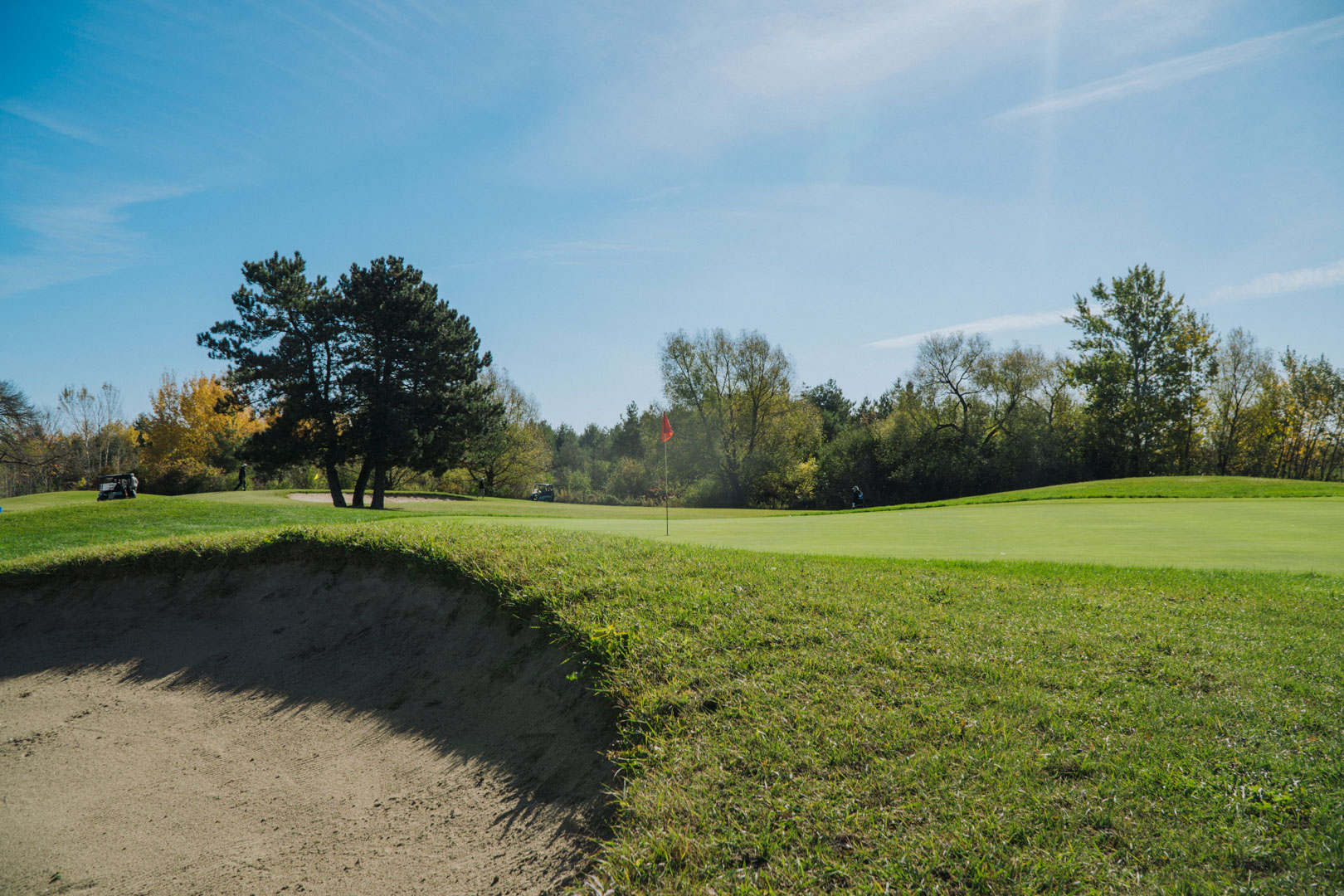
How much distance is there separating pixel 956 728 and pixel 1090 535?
349 inches

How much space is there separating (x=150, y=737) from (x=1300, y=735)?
24.9 feet

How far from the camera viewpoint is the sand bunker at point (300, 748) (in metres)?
3.45

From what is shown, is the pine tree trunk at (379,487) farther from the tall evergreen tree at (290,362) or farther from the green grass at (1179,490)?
the green grass at (1179,490)

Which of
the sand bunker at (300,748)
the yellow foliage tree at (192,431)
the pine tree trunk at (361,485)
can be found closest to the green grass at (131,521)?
the sand bunker at (300,748)

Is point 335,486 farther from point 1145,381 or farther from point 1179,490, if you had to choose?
point 1145,381

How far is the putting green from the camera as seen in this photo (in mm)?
7879

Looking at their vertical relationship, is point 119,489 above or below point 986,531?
above

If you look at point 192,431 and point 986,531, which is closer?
point 986,531

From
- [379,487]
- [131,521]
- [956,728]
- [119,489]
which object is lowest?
[956,728]

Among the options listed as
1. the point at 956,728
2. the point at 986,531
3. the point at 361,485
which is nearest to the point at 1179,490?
the point at 986,531

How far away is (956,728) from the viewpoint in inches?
129

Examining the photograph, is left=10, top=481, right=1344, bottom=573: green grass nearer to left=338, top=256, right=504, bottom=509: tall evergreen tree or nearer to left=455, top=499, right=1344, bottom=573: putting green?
left=455, top=499, right=1344, bottom=573: putting green

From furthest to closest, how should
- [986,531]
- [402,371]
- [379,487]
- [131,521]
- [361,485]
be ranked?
1. [361,485]
2. [379,487]
3. [402,371]
4. [131,521]
5. [986,531]

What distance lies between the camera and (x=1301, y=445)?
42375mm
